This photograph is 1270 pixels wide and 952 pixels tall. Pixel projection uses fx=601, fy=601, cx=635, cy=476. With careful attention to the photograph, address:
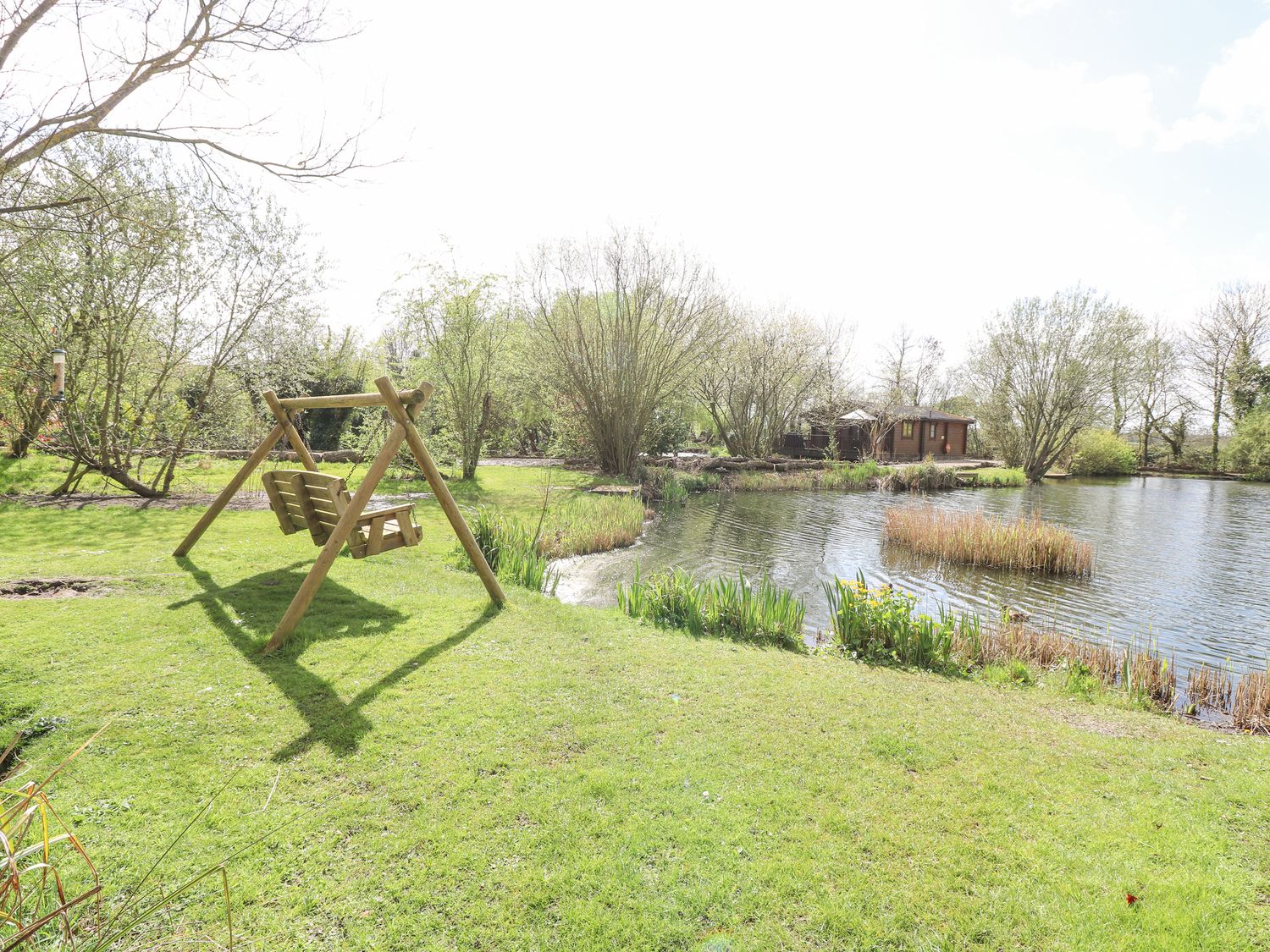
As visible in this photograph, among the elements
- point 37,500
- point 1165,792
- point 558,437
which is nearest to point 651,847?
point 1165,792

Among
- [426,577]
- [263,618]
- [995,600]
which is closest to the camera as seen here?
[263,618]

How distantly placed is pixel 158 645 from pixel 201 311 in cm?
959

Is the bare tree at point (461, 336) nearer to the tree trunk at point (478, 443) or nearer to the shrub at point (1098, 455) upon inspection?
the tree trunk at point (478, 443)

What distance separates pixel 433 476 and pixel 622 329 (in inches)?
604

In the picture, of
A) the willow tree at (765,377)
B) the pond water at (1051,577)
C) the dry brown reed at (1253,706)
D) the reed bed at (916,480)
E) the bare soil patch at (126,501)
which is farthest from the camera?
the willow tree at (765,377)

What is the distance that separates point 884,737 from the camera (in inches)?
157

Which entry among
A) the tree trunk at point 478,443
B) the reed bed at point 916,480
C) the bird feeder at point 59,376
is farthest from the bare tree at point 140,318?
the reed bed at point 916,480

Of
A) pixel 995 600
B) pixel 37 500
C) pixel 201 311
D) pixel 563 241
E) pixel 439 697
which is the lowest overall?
pixel 995 600

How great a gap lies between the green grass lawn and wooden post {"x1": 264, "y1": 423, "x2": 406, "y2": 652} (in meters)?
0.20

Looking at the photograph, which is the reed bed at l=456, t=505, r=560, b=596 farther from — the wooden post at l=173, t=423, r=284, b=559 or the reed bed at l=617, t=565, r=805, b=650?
the wooden post at l=173, t=423, r=284, b=559

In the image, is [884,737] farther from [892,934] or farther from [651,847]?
[651,847]

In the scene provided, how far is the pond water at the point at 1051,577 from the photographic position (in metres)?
8.49

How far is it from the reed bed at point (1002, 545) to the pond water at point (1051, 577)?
1.08ft

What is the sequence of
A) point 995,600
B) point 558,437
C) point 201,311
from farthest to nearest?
point 558,437
point 201,311
point 995,600
